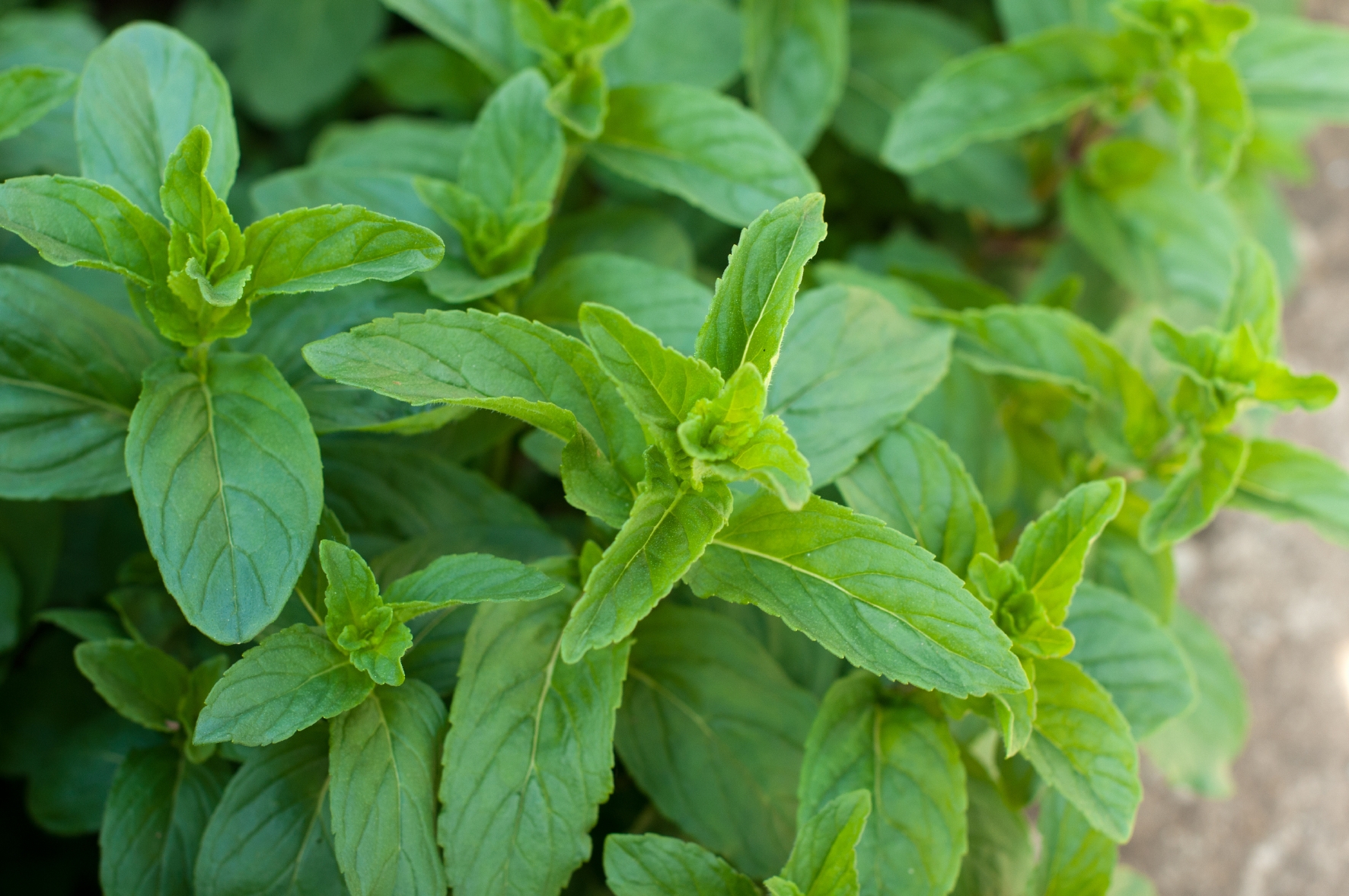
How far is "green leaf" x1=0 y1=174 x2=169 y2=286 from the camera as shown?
0.98 m

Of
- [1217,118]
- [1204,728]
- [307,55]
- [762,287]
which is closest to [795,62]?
[1217,118]

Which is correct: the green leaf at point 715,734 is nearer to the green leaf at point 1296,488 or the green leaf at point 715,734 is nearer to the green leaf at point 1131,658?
the green leaf at point 1131,658

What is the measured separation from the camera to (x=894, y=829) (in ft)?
3.59

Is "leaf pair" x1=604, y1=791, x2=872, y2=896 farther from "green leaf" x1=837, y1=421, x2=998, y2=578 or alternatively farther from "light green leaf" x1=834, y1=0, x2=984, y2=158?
"light green leaf" x1=834, y1=0, x2=984, y2=158

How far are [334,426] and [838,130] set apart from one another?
4.14 ft

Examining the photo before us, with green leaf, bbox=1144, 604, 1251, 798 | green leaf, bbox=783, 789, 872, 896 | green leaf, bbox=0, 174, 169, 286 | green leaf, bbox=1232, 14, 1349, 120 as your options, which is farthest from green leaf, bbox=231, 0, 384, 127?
green leaf, bbox=1144, 604, 1251, 798

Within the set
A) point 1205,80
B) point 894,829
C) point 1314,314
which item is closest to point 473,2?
point 1205,80

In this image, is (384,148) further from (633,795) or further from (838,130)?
(633,795)

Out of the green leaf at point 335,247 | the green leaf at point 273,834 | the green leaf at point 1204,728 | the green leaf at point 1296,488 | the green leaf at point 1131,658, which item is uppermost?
the green leaf at point 335,247

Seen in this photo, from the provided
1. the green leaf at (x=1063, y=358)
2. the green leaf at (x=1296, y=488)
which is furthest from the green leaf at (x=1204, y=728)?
the green leaf at (x=1063, y=358)

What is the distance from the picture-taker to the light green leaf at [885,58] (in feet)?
6.43

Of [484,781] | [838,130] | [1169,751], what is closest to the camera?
[484,781]

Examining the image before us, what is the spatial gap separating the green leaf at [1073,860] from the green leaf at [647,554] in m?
0.56

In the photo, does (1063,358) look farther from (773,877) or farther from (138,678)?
(138,678)
